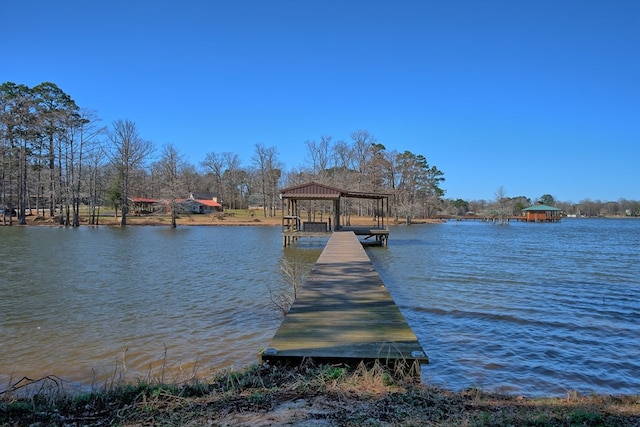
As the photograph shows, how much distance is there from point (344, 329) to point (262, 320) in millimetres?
3043

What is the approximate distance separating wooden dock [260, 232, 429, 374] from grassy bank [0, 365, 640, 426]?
8.8 inches

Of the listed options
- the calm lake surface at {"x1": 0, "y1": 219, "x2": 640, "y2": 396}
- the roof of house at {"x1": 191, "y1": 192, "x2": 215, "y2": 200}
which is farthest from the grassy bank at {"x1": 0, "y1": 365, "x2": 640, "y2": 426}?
the roof of house at {"x1": 191, "y1": 192, "x2": 215, "y2": 200}

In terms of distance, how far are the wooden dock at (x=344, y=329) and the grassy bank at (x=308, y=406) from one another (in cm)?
22

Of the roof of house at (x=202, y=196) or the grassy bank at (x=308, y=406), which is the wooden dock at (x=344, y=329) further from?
the roof of house at (x=202, y=196)

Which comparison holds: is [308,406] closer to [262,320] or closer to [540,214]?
[262,320]

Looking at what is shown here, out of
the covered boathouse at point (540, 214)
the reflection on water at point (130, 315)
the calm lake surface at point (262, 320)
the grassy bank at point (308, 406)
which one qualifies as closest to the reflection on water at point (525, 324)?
the calm lake surface at point (262, 320)

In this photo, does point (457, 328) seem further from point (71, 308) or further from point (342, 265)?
point (71, 308)

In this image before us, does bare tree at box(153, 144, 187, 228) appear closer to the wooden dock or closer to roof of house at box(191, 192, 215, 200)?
roof of house at box(191, 192, 215, 200)

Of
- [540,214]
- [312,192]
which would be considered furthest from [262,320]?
[540,214]

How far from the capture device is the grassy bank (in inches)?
120

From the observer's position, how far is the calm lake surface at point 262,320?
550 centimetres

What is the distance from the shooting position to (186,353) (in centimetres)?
610

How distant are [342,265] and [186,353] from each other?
5.90 metres


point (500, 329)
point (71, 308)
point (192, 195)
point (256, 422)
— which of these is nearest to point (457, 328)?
point (500, 329)
